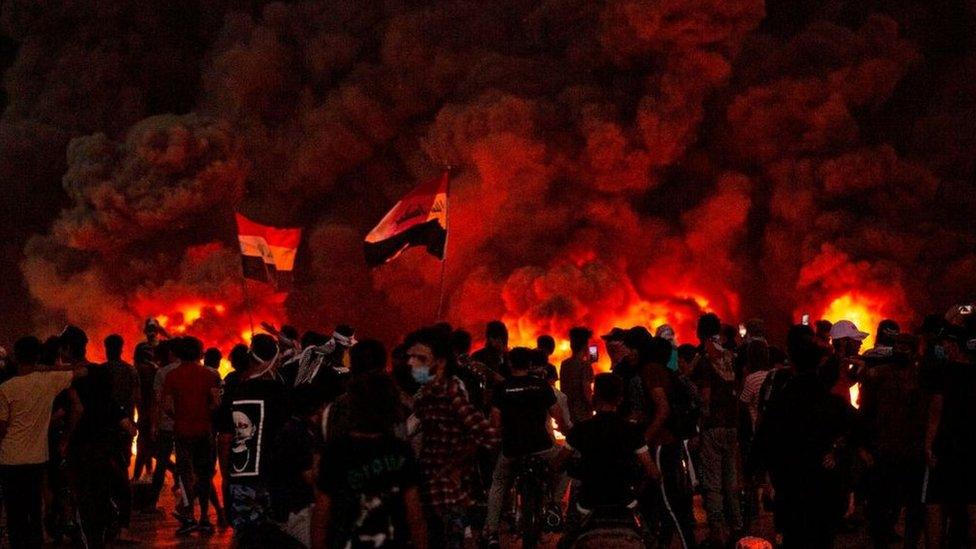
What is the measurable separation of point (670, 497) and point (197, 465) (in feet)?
17.2

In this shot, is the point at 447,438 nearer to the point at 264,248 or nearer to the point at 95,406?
the point at 95,406

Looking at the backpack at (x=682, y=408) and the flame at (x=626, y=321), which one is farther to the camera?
the flame at (x=626, y=321)

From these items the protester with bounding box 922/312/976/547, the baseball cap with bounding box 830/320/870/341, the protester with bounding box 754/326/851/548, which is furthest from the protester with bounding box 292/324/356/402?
the baseball cap with bounding box 830/320/870/341

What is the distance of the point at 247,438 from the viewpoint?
911 cm

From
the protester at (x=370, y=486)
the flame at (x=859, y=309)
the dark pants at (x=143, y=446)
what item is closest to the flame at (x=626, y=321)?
the flame at (x=859, y=309)

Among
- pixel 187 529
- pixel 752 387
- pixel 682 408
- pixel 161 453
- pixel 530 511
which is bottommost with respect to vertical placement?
pixel 187 529

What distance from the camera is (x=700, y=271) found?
28.9 m

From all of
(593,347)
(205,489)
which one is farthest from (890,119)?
(205,489)

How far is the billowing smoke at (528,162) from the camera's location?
1083 inches

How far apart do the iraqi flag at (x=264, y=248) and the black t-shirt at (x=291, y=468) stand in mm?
13553

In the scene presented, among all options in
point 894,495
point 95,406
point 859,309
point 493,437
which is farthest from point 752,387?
point 859,309

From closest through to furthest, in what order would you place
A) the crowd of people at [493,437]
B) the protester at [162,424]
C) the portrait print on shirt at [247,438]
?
1. the crowd of people at [493,437]
2. the portrait print on shirt at [247,438]
3. the protester at [162,424]

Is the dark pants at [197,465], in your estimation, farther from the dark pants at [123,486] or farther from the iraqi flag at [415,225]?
the iraqi flag at [415,225]

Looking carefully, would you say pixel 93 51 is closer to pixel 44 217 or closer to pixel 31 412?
pixel 44 217
